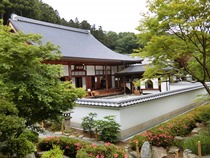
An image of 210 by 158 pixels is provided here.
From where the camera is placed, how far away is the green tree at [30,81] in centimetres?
363

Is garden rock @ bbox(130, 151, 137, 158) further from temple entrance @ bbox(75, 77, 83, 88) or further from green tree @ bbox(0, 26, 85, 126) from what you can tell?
temple entrance @ bbox(75, 77, 83, 88)

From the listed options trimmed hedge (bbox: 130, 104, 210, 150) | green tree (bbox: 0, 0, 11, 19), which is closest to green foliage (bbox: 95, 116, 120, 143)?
trimmed hedge (bbox: 130, 104, 210, 150)

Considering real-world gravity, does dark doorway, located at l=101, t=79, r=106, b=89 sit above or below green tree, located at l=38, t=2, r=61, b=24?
below

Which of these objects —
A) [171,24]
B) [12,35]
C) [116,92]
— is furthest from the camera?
[116,92]

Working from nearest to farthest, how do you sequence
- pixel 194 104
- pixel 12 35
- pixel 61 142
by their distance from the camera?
1. pixel 12 35
2. pixel 61 142
3. pixel 194 104

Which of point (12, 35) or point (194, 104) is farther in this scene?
point (194, 104)

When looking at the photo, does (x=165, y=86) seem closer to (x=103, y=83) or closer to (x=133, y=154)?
(x=103, y=83)

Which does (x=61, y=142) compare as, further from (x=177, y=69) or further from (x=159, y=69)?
(x=177, y=69)

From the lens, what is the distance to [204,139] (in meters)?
5.68

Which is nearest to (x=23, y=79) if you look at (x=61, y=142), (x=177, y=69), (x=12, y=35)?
(x=12, y=35)

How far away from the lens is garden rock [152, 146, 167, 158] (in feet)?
17.6

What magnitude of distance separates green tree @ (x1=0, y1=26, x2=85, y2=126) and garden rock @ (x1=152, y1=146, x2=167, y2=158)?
110 inches

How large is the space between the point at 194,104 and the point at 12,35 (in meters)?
12.5

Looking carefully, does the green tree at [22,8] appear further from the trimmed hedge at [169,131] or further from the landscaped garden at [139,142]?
the trimmed hedge at [169,131]
